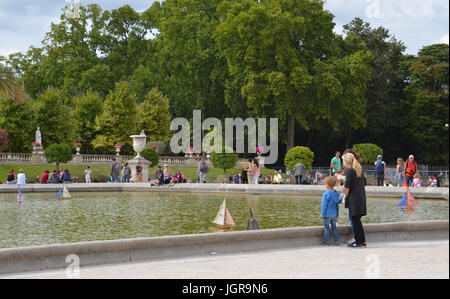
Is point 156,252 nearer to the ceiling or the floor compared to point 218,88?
nearer to the floor

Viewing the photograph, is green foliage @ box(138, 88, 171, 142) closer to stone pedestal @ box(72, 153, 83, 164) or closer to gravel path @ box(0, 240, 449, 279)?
stone pedestal @ box(72, 153, 83, 164)

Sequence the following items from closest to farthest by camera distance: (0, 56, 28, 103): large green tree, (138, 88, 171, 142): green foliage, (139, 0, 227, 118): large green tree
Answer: (0, 56, 28, 103): large green tree < (138, 88, 171, 142): green foliage < (139, 0, 227, 118): large green tree

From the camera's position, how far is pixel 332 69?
1880 inches

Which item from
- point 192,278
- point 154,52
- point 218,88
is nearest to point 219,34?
point 218,88

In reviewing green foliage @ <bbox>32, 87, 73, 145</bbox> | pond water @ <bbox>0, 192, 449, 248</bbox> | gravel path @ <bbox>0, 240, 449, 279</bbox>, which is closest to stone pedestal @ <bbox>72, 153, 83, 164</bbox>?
green foliage @ <bbox>32, 87, 73, 145</bbox>

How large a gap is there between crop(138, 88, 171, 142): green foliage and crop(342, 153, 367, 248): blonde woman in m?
45.2

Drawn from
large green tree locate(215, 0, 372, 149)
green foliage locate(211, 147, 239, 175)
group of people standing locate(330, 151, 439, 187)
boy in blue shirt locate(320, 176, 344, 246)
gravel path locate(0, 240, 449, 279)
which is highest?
large green tree locate(215, 0, 372, 149)

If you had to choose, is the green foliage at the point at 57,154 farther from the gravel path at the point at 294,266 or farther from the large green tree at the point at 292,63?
the gravel path at the point at 294,266

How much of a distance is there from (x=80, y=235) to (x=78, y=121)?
42.4 metres

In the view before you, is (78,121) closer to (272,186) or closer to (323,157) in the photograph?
(323,157)

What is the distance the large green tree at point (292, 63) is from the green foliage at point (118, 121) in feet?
32.4

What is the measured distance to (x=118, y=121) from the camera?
51.2m

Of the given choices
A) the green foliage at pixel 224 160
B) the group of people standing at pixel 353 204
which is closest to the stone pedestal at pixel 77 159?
the green foliage at pixel 224 160

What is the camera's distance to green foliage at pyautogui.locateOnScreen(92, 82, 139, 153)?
166 ft
